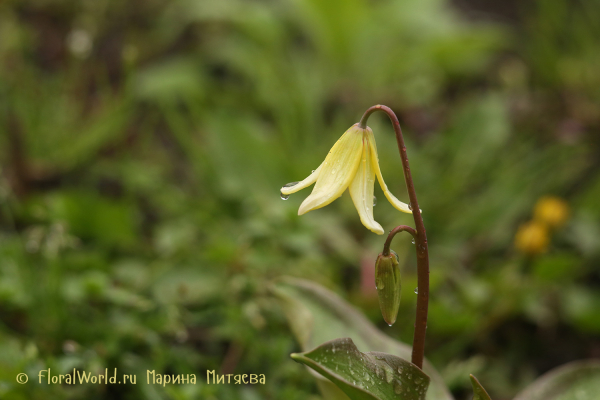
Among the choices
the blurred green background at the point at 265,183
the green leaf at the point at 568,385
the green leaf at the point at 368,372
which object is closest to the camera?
the green leaf at the point at 368,372

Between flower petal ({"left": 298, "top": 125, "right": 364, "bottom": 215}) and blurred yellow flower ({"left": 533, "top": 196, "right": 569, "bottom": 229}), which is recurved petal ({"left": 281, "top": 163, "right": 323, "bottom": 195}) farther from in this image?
blurred yellow flower ({"left": 533, "top": 196, "right": 569, "bottom": 229})

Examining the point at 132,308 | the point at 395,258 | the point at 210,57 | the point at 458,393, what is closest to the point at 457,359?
the point at 458,393

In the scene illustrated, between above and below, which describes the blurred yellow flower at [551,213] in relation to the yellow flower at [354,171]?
above

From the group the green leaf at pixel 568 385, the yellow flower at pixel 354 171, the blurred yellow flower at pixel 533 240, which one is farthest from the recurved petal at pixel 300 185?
the blurred yellow flower at pixel 533 240

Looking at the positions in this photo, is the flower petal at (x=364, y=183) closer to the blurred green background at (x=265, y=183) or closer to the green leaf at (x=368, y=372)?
the green leaf at (x=368, y=372)

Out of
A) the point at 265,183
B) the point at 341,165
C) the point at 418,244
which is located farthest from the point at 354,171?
the point at 265,183

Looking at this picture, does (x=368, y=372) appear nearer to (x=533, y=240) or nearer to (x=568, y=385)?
(x=568, y=385)

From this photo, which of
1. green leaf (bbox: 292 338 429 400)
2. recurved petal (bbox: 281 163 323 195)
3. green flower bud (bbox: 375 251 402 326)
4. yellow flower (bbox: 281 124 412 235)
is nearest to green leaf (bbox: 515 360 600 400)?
green leaf (bbox: 292 338 429 400)
